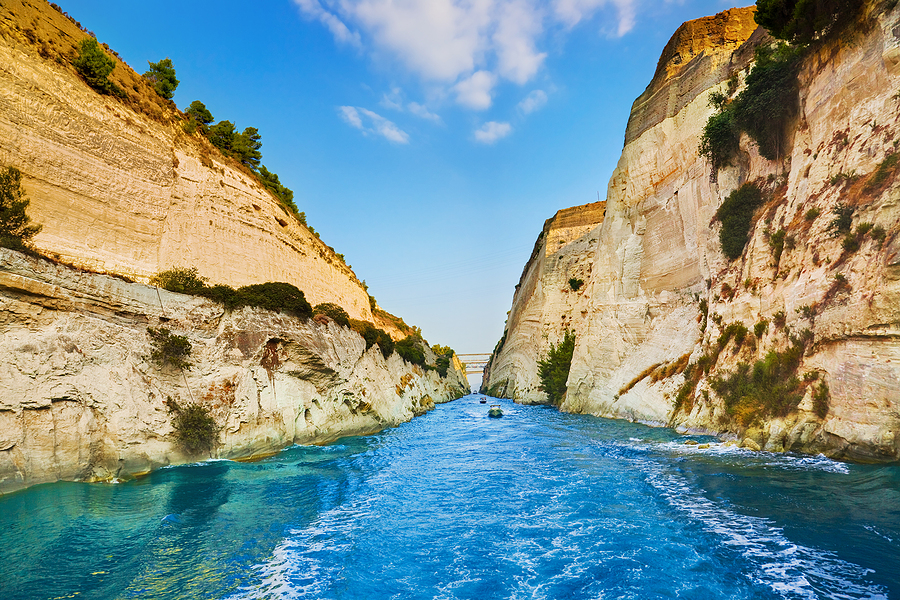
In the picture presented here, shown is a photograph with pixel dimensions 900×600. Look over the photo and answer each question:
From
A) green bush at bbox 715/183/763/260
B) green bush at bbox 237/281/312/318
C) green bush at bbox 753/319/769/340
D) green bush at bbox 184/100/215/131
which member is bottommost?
green bush at bbox 753/319/769/340

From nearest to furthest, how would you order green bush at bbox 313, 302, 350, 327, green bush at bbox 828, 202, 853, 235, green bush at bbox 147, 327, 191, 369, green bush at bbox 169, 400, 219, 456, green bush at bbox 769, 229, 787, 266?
green bush at bbox 828, 202, 853, 235 → green bush at bbox 169, 400, 219, 456 → green bush at bbox 147, 327, 191, 369 → green bush at bbox 769, 229, 787, 266 → green bush at bbox 313, 302, 350, 327

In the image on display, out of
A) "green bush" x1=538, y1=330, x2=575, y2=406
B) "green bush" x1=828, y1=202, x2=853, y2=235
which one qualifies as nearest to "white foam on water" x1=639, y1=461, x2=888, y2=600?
"green bush" x1=828, y1=202, x2=853, y2=235

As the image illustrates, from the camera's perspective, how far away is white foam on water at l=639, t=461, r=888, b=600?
5762 mm

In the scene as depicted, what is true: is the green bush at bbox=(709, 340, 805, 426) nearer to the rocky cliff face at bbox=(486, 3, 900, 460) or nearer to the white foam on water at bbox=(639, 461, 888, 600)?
the rocky cliff face at bbox=(486, 3, 900, 460)

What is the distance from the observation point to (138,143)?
19.2 meters

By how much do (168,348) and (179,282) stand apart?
307cm

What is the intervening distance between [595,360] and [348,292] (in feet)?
71.7

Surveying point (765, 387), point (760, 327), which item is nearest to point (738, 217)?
point (760, 327)

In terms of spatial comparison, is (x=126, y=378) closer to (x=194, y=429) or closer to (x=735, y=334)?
(x=194, y=429)

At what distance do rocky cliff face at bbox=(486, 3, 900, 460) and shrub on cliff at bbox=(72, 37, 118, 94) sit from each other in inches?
1068

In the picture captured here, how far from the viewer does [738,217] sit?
67.5 ft

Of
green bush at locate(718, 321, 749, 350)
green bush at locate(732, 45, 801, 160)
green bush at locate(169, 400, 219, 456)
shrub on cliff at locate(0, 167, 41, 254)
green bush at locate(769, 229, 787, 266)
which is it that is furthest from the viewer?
green bush at locate(732, 45, 801, 160)

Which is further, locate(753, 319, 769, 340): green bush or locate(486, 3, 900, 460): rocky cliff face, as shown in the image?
locate(753, 319, 769, 340): green bush

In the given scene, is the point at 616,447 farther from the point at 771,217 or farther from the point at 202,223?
the point at 202,223
